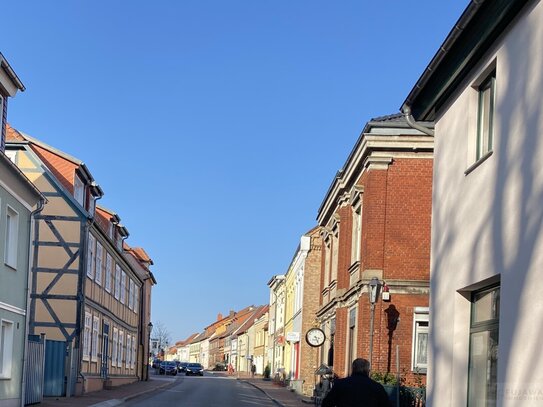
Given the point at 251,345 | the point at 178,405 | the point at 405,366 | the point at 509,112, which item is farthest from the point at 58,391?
the point at 251,345

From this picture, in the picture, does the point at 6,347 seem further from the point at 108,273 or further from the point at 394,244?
the point at 108,273

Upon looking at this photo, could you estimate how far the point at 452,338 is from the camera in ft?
30.2

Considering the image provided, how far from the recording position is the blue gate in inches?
986

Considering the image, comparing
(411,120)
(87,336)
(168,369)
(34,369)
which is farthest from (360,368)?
(168,369)

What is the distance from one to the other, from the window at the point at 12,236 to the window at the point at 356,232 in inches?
360

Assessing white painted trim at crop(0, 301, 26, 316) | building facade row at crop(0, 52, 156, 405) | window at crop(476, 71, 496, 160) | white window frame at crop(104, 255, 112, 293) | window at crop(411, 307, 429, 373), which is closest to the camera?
window at crop(476, 71, 496, 160)

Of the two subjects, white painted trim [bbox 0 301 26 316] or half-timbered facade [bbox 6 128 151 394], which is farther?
half-timbered facade [bbox 6 128 151 394]

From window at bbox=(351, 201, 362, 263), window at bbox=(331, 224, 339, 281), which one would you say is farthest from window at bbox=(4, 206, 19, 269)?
window at bbox=(331, 224, 339, 281)

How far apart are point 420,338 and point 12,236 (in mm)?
10405

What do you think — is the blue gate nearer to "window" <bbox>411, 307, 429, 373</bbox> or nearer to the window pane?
"window" <bbox>411, 307, 429, 373</bbox>

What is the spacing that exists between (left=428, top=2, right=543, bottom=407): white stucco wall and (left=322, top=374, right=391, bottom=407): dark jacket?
1.26m

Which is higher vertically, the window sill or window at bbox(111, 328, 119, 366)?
the window sill

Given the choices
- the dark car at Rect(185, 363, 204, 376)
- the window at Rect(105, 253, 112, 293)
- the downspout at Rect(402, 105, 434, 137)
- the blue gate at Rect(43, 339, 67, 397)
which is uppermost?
the downspout at Rect(402, 105, 434, 137)

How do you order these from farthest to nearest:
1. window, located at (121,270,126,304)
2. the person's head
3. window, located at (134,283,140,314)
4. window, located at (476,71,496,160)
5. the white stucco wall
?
window, located at (134,283,140,314), window, located at (121,270,126,304), window, located at (476,71,496,160), the person's head, the white stucco wall
